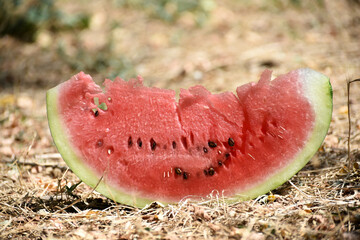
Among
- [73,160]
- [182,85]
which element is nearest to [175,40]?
[182,85]

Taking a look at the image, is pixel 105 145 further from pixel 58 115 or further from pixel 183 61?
pixel 183 61

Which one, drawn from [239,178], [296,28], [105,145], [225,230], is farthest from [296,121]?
[296,28]

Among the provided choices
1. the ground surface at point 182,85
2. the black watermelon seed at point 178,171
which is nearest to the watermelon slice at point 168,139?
the black watermelon seed at point 178,171

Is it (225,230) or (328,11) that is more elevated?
(328,11)

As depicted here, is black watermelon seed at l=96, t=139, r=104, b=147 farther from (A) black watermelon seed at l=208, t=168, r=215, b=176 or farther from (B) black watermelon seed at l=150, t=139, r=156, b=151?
(A) black watermelon seed at l=208, t=168, r=215, b=176

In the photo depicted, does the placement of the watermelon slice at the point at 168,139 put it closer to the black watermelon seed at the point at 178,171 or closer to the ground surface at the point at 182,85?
the black watermelon seed at the point at 178,171
